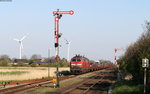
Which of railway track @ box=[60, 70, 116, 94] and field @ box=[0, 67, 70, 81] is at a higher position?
field @ box=[0, 67, 70, 81]

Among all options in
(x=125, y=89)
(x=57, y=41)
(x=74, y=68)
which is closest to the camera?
(x=125, y=89)

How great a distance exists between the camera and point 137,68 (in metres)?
27.7

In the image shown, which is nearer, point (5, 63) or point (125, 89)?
point (125, 89)

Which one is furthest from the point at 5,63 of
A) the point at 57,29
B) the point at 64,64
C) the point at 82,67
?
the point at 57,29

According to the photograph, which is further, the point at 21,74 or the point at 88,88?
the point at 21,74

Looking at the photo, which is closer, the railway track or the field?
the railway track

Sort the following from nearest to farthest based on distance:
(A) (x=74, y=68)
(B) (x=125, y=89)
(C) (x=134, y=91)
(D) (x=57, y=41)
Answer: (C) (x=134, y=91) < (B) (x=125, y=89) < (D) (x=57, y=41) < (A) (x=74, y=68)

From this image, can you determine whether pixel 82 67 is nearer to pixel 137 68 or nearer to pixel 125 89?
pixel 137 68

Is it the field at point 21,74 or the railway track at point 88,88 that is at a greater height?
the field at point 21,74

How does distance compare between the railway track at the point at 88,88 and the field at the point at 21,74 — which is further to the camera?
the field at the point at 21,74

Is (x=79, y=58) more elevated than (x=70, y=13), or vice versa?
(x=70, y=13)

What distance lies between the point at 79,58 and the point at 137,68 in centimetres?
2531

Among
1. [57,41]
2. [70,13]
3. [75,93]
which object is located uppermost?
[70,13]

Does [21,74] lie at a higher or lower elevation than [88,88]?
higher
